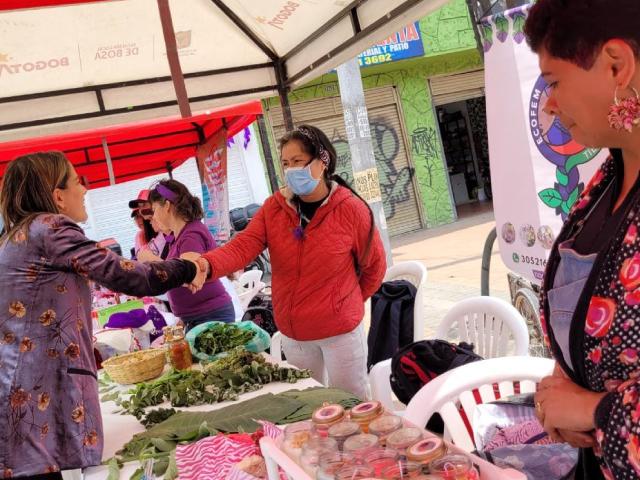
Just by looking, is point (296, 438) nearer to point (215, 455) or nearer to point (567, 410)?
point (567, 410)

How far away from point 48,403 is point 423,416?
119 centimetres

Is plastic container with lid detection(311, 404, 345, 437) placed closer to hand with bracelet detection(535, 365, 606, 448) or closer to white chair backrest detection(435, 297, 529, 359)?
hand with bracelet detection(535, 365, 606, 448)

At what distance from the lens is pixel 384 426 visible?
1119 millimetres

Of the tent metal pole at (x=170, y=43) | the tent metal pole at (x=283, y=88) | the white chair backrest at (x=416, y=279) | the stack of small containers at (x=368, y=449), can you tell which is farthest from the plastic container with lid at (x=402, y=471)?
the tent metal pole at (x=283, y=88)

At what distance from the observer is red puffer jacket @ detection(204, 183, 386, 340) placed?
9.21ft

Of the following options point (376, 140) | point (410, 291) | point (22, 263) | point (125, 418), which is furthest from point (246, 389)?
point (376, 140)

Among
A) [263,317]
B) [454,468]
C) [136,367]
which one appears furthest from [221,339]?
[454,468]

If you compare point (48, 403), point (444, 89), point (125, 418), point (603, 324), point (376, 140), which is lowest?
point (125, 418)

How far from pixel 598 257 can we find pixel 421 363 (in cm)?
147

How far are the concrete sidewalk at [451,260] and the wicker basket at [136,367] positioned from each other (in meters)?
3.54

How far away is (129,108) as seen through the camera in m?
4.36

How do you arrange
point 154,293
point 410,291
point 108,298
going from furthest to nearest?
1. point 108,298
2. point 410,291
3. point 154,293

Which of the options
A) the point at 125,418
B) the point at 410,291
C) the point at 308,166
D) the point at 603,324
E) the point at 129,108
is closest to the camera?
the point at 603,324

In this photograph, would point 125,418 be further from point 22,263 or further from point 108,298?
point 108,298
